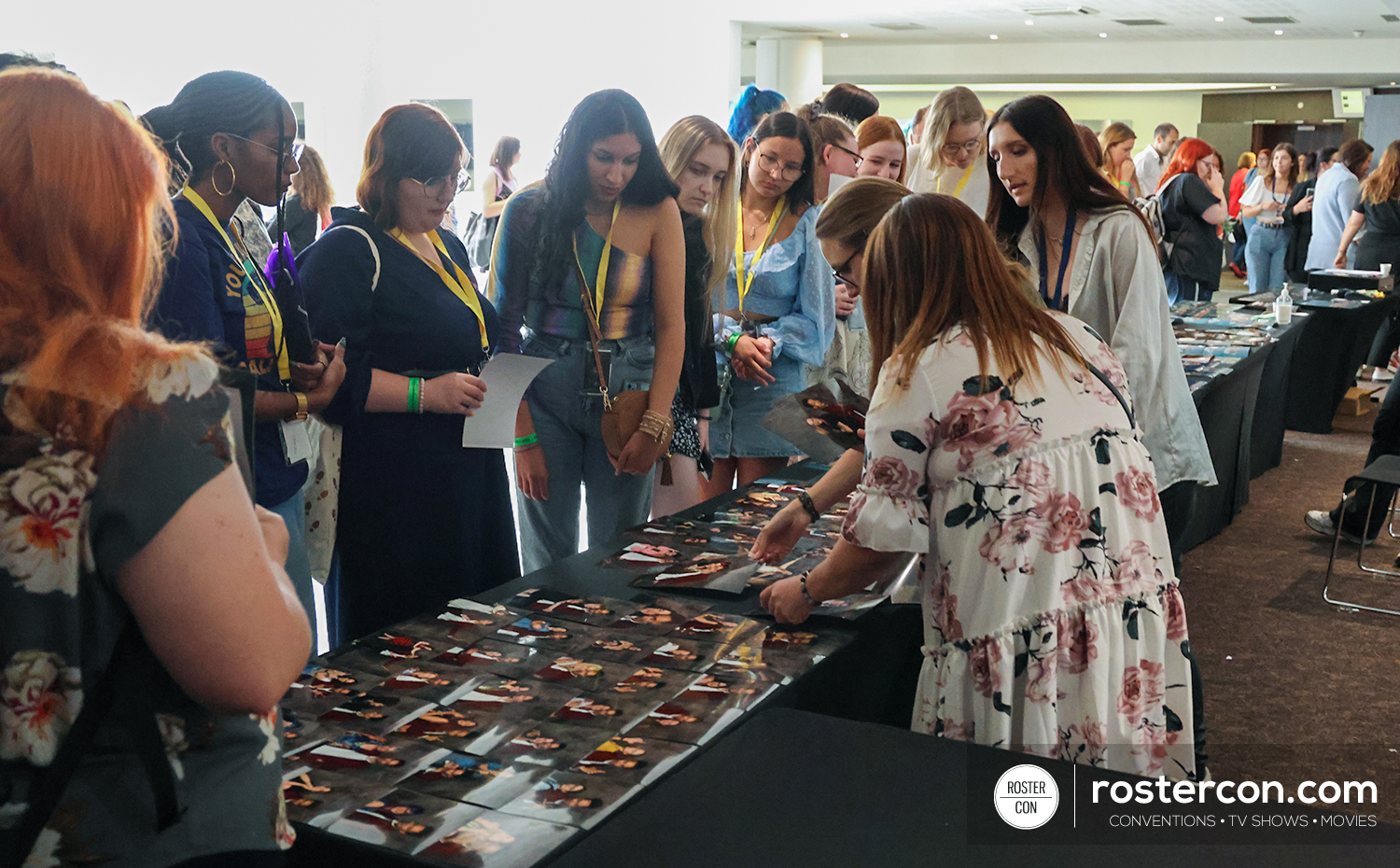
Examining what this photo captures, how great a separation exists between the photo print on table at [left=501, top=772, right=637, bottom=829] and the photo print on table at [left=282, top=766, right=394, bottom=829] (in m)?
0.15

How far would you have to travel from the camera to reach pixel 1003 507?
150 cm

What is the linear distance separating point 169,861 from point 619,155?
1.73m

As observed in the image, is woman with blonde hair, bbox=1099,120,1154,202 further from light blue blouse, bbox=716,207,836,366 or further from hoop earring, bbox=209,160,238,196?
hoop earring, bbox=209,160,238,196

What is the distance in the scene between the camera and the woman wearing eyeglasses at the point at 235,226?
1815mm

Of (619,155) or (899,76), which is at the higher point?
(899,76)

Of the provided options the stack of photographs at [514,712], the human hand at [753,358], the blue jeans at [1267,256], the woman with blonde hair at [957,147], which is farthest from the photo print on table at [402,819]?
the blue jeans at [1267,256]

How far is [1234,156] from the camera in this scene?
20.9 m

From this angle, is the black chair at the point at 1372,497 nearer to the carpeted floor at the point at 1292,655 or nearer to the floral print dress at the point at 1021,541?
the carpeted floor at the point at 1292,655

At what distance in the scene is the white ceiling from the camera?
44.9 ft

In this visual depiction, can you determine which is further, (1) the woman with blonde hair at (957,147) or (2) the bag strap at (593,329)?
(1) the woman with blonde hair at (957,147)

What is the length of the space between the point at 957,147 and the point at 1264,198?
297 inches

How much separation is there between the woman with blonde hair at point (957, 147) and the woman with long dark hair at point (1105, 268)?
1.56 meters

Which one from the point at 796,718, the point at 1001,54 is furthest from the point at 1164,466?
the point at 1001,54

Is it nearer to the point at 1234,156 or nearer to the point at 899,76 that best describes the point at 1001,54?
the point at 899,76
